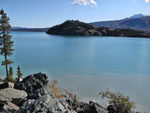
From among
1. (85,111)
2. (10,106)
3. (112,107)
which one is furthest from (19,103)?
(112,107)

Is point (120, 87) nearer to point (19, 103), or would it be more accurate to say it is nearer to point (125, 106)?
point (125, 106)

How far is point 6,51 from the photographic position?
26.3 m

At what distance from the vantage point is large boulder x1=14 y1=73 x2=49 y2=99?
11.2 meters

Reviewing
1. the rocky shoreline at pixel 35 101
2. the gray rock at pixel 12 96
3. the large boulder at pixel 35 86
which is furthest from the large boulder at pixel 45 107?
the large boulder at pixel 35 86

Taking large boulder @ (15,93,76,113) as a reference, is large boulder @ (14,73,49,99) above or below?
below

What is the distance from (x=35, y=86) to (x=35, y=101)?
5861 millimetres

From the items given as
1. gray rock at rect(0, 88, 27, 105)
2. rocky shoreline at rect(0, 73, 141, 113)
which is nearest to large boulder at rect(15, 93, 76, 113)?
rocky shoreline at rect(0, 73, 141, 113)

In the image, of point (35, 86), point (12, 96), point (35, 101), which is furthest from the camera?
point (35, 86)

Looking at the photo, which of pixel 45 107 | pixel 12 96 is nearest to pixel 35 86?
pixel 12 96

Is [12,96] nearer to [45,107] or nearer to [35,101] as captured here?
[35,101]

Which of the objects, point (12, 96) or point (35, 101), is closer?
point (35, 101)

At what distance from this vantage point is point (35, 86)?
11992 mm

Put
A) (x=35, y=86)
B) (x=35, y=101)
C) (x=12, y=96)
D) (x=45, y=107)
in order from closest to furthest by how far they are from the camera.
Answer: (x=45, y=107), (x=35, y=101), (x=12, y=96), (x=35, y=86)

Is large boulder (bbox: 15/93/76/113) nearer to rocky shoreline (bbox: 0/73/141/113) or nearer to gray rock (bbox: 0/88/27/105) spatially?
rocky shoreline (bbox: 0/73/141/113)
